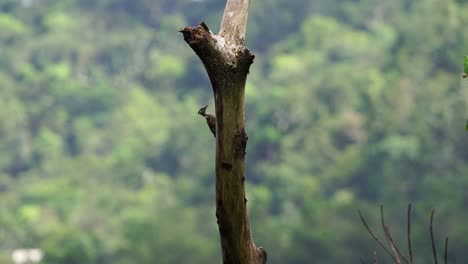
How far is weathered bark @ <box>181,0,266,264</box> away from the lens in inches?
74.7

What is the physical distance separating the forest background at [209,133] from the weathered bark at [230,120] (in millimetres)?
20388

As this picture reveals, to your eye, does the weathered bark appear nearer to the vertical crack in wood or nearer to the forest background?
the vertical crack in wood

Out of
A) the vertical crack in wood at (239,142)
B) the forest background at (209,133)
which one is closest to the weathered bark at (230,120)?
the vertical crack in wood at (239,142)

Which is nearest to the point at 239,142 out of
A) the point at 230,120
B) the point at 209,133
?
the point at 230,120

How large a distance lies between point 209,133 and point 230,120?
33.8 m

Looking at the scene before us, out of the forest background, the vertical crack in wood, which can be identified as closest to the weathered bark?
the vertical crack in wood

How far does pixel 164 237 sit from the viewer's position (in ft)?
89.8

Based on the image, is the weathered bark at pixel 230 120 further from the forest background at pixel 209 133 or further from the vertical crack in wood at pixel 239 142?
the forest background at pixel 209 133

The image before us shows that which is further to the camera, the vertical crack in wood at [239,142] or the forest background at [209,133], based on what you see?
the forest background at [209,133]

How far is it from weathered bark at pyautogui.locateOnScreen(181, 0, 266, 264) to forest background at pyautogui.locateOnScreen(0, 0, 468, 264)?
20388mm

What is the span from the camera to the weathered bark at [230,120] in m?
1.90

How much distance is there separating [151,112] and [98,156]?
3.91m

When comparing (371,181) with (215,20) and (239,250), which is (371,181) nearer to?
(215,20)

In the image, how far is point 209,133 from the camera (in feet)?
117
